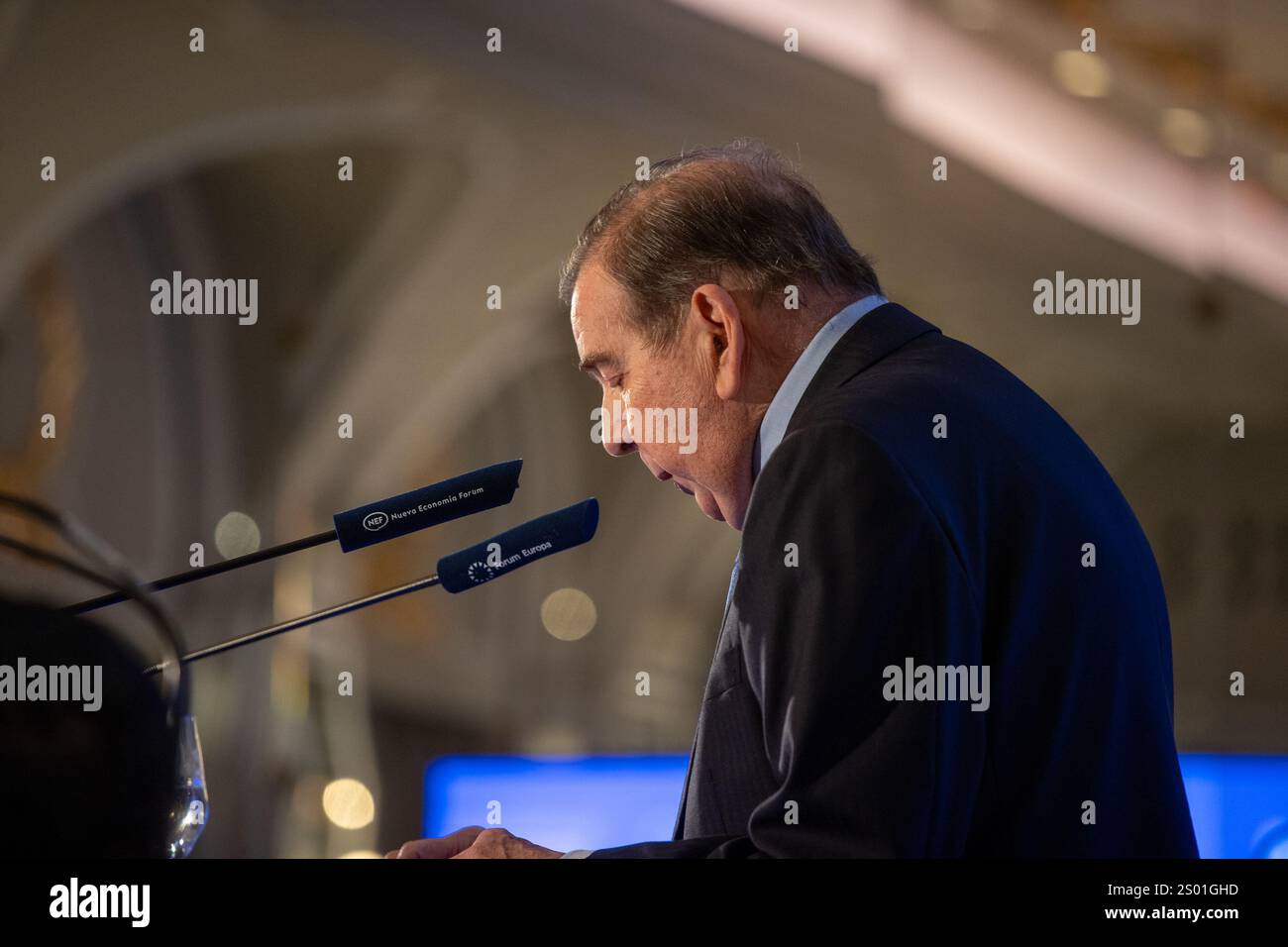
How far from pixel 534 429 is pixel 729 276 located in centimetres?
496

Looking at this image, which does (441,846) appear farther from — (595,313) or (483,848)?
(595,313)

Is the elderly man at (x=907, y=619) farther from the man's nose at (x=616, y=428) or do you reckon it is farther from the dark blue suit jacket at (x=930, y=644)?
the man's nose at (x=616, y=428)

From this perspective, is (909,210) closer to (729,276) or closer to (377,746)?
(377,746)

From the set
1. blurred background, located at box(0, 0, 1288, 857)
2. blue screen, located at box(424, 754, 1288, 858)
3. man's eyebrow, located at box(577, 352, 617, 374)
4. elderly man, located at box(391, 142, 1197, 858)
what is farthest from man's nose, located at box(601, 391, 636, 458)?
blurred background, located at box(0, 0, 1288, 857)

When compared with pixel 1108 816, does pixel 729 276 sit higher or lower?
higher

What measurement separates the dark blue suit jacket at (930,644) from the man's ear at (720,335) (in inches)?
5.1

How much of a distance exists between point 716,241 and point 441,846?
2.26 ft

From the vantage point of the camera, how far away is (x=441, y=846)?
118 cm

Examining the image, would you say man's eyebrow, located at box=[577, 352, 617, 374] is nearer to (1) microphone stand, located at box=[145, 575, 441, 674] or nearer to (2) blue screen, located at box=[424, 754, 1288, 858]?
(1) microphone stand, located at box=[145, 575, 441, 674]

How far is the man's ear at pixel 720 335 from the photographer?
1365 millimetres

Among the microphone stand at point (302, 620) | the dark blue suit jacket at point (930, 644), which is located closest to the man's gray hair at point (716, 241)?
the dark blue suit jacket at point (930, 644)

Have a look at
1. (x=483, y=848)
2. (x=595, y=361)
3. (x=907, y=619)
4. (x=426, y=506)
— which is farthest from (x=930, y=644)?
(x=595, y=361)
